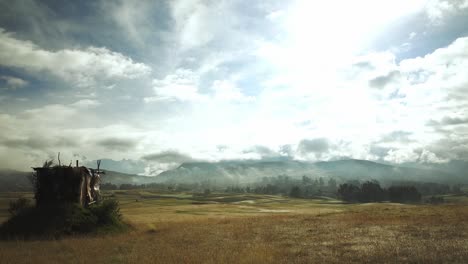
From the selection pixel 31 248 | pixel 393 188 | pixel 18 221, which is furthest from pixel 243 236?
pixel 393 188

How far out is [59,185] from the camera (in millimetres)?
40844

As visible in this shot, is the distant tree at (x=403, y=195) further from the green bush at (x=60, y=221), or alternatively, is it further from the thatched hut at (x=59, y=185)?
the thatched hut at (x=59, y=185)

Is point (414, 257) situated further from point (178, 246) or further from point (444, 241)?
point (178, 246)

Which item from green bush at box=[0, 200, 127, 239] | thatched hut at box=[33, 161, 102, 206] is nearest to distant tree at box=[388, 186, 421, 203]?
green bush at box=[0, 200, 127, 239]

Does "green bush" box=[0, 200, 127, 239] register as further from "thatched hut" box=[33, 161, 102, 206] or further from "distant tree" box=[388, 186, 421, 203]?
"distant tree" box=[388, 186, 421, 203]

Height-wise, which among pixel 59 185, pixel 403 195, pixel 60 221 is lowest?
pixel 60 221

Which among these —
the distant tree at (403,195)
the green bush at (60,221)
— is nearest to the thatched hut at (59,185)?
the green bush at (60,221)

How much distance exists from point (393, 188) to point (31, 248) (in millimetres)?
201853

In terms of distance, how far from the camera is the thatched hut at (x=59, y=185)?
40.6m

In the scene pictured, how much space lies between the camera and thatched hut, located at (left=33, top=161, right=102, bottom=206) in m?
40.6

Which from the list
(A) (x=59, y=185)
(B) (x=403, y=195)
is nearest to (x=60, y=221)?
(A) (x=59, y=185)

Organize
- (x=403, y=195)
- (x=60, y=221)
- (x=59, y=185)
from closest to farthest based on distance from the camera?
(x=60, y=221) < (x=59, y=185) < (x=403, y=195)

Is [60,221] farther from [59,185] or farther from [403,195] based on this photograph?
[403,195]

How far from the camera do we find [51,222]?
121 ft
